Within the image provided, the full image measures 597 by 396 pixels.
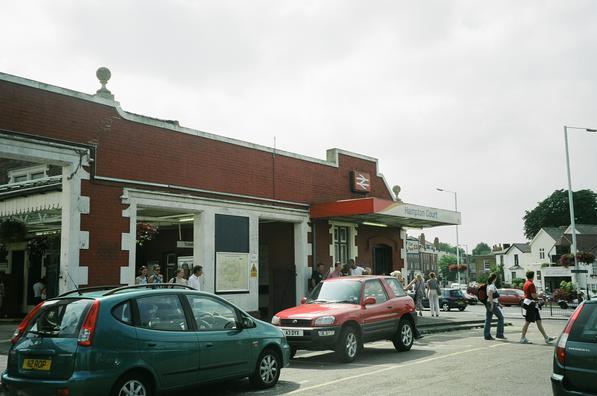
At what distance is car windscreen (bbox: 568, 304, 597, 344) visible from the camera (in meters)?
5.96

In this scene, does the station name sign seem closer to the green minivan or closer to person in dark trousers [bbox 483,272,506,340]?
person in dark trousers [bbox 483,272,506,340]

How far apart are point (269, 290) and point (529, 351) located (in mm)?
9764

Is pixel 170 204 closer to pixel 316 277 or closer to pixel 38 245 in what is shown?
pixel 316 277

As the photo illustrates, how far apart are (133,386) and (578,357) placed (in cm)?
495

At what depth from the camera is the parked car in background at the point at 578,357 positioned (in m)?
5.79

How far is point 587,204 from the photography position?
7856cm

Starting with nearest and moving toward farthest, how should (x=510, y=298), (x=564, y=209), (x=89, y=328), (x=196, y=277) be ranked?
1. (x=89, y=328)
2. (x=196, y=277)
3. (x=510, y=298)
4. (x=564, y=209)

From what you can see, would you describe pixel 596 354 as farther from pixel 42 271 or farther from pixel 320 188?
pixel 42 271

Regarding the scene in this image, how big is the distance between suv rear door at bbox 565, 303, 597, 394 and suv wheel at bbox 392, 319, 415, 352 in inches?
266

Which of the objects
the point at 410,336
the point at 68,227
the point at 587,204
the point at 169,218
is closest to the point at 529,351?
the point at 410,336

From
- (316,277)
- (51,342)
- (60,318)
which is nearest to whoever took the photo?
(51,342)

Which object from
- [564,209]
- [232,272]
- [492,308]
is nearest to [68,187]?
[232,272]

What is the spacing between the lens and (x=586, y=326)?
6.07 m

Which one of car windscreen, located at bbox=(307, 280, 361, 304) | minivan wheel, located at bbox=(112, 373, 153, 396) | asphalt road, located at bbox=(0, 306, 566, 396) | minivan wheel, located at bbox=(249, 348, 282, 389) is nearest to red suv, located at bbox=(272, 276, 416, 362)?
car windscreen, located at bbox=(307, 280, 361, 304)
